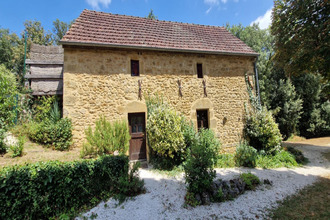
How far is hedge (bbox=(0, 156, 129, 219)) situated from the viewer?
297 centimetres

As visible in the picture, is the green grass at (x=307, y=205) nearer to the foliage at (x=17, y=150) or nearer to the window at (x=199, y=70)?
the window at (x=199, y=70)

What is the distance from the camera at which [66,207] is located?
11.3ft

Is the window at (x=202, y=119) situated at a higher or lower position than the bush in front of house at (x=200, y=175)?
higher

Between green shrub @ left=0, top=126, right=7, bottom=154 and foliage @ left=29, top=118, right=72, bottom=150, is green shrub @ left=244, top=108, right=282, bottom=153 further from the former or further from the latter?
green shrub @ left=0, top=126, right=7, bottom=154

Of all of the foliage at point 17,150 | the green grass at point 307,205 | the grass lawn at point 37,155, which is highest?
the foliage at point 17,150

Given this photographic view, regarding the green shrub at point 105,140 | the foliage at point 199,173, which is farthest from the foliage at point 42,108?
the foliage at point 199,173

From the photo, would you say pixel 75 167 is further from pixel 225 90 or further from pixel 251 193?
pixel 225 90

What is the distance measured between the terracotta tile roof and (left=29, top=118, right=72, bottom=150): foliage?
3105 mm

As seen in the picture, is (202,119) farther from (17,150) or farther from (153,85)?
(17,150)

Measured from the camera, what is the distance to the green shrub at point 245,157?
6336 mm

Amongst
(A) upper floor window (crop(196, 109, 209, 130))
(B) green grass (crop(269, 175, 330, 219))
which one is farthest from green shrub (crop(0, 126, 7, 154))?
(B) green grass (crop(269, 175, 330, 219))

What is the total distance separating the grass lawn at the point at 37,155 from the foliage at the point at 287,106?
1402cm

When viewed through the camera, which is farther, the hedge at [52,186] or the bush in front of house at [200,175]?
the bush in front of house at [200,175]

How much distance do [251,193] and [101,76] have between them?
6.59 meters
